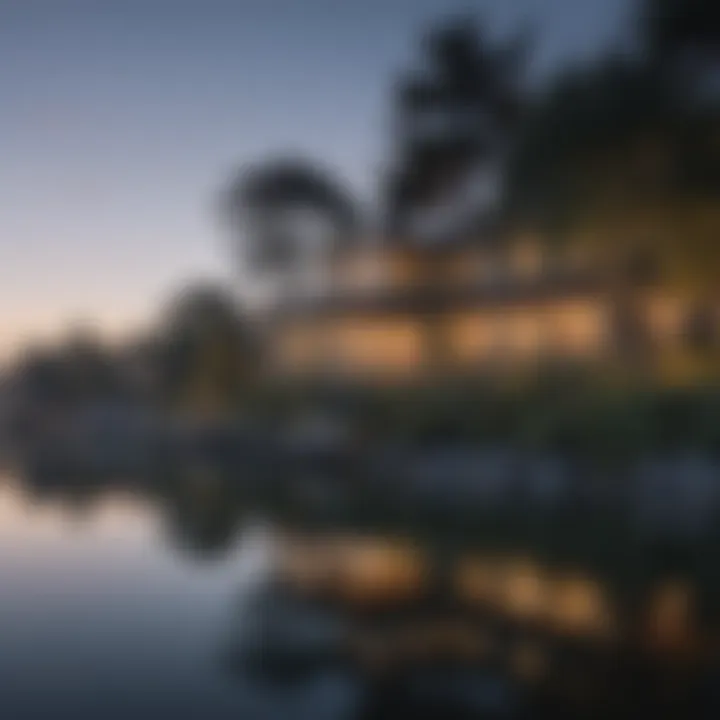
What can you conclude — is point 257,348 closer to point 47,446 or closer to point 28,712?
point 47,446

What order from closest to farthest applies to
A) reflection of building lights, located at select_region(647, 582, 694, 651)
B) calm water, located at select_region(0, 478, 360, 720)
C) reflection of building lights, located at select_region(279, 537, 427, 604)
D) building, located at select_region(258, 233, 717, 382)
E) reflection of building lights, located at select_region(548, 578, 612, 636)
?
calm water, located at select_region(0, 478, 360, 720) < reflection of building lights, located at select_region(647, 582, 694, 651) < reflection of building lights, located at select_region(548, 578, 612, 636) < reflection of building lights, located at select_region(279, 537, 427, 604) < building, located at select_region(258, 233, 717, 382)

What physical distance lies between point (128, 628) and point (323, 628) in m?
0.85

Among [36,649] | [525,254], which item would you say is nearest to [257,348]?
[525,254]

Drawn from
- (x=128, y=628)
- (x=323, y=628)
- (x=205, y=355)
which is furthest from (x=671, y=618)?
(x=205, y=355)

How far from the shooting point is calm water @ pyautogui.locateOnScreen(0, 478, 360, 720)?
3105mm

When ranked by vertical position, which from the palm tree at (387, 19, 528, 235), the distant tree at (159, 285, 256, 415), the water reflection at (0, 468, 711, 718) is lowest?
the water reflection at (0, 468, 711, 718)

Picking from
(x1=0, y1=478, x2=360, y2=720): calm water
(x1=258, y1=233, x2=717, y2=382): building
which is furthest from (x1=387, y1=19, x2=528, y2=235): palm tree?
(x1=0, y1=478, x2=360, y2=720): calm water

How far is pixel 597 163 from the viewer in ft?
32.3

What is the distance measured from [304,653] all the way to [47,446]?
14107mm

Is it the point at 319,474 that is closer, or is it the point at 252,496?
the point at 252,496

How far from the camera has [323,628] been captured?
158 inches

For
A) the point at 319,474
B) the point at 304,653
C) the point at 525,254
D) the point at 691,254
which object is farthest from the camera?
the point at 525,254

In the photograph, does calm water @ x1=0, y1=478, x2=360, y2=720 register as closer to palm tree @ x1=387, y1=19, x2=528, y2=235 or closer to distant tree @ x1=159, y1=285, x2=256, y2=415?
distant tree @ x1=159, y1=285, x2=256, y2=415

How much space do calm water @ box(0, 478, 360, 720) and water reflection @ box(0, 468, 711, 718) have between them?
0.04 ft
